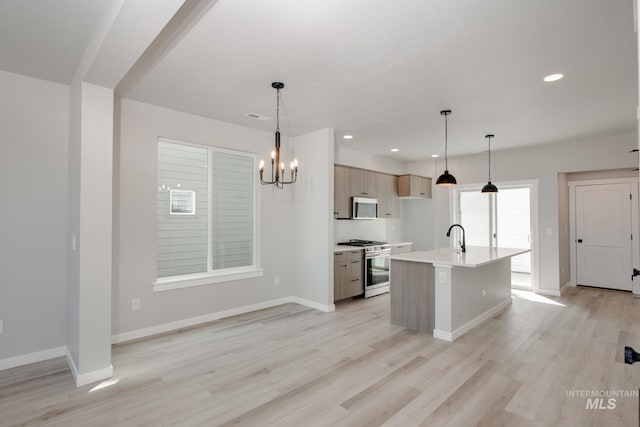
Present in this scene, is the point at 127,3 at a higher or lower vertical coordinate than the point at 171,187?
higher

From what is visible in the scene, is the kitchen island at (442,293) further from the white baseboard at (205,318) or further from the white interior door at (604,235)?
the white interior door at (604,235)

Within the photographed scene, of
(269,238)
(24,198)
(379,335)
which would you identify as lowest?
(379,335)

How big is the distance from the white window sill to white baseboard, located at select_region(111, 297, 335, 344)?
1.43ft

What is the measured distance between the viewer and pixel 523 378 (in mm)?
2846

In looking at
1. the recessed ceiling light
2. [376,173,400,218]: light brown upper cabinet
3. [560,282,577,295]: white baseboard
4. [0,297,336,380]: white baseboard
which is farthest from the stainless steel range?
the recessed ceiling light

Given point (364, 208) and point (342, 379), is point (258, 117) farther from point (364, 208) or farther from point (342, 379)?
point (342, 379)

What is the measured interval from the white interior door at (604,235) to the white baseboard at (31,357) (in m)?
8.32

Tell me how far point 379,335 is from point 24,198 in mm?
3949

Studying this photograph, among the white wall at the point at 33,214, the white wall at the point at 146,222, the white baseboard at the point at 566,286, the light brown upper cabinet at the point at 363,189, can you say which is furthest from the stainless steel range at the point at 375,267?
the white wall at the point at 33,214

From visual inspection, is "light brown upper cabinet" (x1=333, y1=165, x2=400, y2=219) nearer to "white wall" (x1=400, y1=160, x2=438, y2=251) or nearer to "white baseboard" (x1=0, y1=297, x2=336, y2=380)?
"white wall" (x1=400, y1=160, x2=438, y2=251)

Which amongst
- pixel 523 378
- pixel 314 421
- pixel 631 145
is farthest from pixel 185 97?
pixel 631 145

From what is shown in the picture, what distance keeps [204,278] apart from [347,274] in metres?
2.24

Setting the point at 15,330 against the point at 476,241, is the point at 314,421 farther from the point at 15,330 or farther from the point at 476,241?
the point at 476,241

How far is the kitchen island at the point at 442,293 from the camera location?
3764 mm
